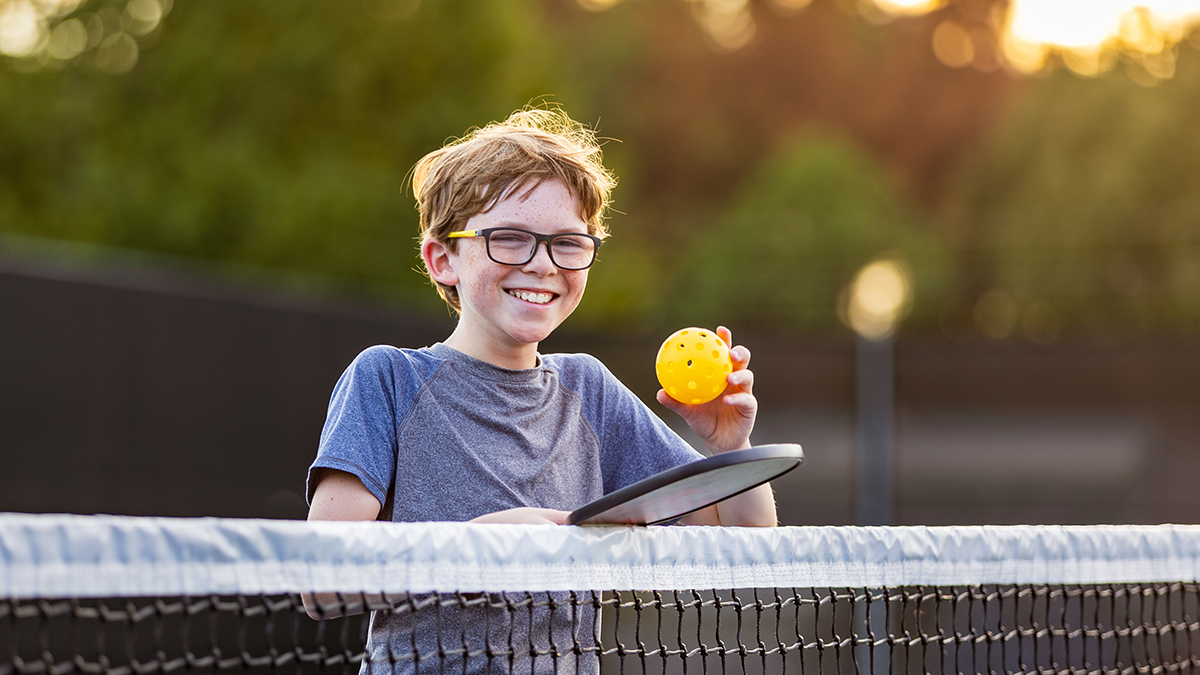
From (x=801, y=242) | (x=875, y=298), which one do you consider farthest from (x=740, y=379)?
(x=801, y=242)

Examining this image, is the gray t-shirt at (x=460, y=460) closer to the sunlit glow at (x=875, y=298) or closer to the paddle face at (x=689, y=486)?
the paddle face at (x=689, y=486)

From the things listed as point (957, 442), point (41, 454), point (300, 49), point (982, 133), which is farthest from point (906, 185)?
point (41, 454)

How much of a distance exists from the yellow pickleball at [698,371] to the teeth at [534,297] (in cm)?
24

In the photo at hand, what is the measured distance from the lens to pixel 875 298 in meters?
21.4

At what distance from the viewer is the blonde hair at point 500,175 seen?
2.26 meters

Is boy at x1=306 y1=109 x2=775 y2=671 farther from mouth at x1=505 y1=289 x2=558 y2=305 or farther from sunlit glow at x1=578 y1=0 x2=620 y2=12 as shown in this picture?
sunlit glow at x1=578 y1=0 x2=620 y2=12

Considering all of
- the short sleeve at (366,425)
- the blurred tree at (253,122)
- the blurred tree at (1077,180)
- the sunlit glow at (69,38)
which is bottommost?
the short sleeve at (366,425)

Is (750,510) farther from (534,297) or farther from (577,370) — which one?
(534,297)

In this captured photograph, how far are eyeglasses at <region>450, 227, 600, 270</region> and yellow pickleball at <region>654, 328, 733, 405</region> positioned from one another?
245 millimetres

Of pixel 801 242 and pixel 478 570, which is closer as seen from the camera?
pixel 478 570

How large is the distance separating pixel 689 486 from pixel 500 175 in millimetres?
713

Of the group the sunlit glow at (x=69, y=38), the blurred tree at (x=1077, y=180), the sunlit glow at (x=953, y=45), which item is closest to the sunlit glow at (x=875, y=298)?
the blurred tree at (x=1077, y=180)

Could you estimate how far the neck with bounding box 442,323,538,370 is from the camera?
2.29 meters

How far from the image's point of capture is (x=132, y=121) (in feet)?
66.9
